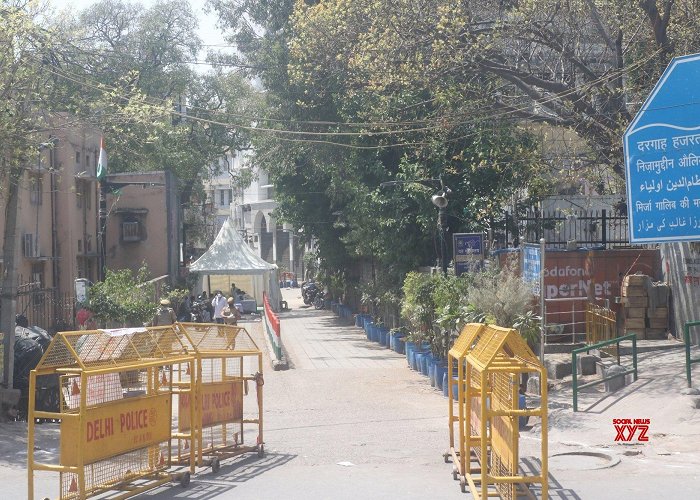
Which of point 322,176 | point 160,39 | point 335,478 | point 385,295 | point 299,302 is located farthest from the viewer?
point 299,302

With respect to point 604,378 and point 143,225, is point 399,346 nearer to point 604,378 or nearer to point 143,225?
point 604,378

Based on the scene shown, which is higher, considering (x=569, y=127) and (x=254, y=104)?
(x=254, y=104)

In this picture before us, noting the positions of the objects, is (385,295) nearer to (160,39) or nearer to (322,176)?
(322,176)

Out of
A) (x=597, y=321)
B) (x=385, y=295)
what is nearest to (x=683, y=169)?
(x=597, y=321)

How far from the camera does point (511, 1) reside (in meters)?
19.9

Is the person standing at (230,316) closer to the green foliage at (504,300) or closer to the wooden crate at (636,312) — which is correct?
the wooden crate at (636,312)

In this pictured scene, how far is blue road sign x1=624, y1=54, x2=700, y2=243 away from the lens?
1197 centimetres

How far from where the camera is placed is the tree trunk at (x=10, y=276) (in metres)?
13.9

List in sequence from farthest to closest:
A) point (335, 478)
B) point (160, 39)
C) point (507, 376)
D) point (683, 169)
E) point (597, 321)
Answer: point (160, 39)
point (597, 321)
point (683, 169)
point (335, 478)
point (507, 376)

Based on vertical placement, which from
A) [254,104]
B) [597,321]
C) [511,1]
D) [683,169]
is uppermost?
[254,104]

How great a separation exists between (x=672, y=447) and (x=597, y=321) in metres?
7.77

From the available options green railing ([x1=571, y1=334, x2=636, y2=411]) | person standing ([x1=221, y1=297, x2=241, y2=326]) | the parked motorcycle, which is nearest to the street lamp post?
person standing ([x1=221, y1=297, x2=241, y2=326])

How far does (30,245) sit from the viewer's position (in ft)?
83.0

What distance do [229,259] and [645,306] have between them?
85.1 feet
